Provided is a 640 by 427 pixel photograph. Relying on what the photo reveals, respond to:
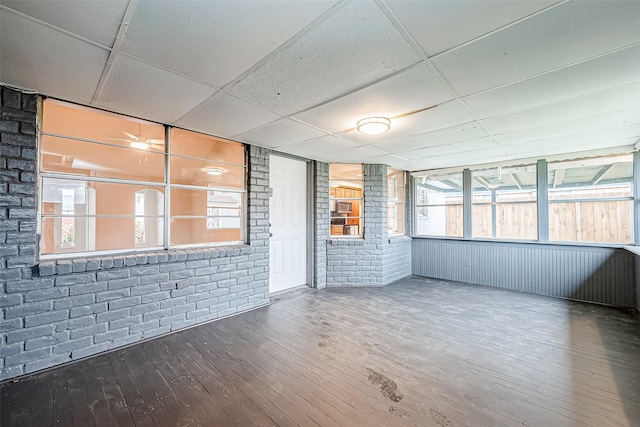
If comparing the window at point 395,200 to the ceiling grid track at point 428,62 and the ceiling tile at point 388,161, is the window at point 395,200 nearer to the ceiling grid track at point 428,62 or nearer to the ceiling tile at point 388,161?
the ceiling tile at point 388,161

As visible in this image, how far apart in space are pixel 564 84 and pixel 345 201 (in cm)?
355

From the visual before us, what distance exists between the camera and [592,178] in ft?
14.3

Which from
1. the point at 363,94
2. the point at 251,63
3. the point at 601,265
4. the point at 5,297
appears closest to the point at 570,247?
the point at 601,265

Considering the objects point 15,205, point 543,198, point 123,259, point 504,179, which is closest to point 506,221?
point 543,198

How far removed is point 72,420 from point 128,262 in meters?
1.31

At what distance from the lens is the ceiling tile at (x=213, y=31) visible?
133cm

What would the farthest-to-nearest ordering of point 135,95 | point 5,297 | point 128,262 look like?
point 128,262 → point 135,95 → point 5,297

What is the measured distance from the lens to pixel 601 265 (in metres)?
4.06

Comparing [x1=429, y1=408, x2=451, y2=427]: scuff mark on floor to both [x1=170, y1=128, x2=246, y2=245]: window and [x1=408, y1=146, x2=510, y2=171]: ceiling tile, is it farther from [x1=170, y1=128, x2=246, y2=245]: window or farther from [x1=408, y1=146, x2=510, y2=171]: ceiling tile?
[x1=408, y1=146, x2=510, y2=171]: ceiling tile

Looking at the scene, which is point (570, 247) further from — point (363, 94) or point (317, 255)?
point (363, 94)

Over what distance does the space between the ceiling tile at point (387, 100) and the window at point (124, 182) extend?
157 centimetres

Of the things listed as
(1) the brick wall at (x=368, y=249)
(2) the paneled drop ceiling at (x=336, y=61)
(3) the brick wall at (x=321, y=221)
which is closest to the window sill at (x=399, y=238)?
(1) the brick wall at (x=368, y=249)

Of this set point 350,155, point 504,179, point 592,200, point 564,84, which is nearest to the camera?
point 564,84

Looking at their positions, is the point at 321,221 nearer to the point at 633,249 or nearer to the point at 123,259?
the point at 123,259
